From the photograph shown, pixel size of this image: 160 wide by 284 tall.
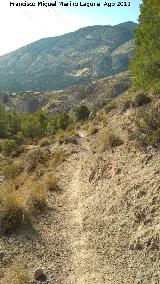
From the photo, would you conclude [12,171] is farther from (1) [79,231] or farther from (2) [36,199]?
(1) [79,231]

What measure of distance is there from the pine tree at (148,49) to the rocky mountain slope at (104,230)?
649cm

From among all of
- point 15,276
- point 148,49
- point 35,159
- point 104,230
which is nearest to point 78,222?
point 104,230

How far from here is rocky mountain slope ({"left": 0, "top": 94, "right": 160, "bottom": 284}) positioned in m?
11.2

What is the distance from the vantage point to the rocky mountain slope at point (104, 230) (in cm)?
Answer: 1122

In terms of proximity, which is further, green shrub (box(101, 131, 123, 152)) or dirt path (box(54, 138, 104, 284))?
green shrub (box(101, 131, 123, 152))

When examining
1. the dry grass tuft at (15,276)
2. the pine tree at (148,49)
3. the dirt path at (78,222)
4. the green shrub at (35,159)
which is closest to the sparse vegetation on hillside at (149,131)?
the dirt path at (78,222)

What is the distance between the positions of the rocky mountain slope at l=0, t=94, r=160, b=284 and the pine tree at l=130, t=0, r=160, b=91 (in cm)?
649

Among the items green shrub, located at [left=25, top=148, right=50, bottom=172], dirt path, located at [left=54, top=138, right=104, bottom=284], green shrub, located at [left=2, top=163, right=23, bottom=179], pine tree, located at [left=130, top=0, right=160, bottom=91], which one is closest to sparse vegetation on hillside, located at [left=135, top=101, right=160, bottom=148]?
dirt path, located at [left=54, top=138, right=104, bottom=284]

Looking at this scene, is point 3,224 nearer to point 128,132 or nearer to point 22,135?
point 128,132

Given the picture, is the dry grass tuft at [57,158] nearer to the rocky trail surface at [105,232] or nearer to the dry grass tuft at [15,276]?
the rocky trail surface at [105,232]

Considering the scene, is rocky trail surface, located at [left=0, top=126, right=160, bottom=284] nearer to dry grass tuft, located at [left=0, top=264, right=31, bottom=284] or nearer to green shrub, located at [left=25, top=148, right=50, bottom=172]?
dry grass tuft, located at [left=0, top=264, right=31, bottom=284]

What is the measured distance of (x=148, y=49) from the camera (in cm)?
2431

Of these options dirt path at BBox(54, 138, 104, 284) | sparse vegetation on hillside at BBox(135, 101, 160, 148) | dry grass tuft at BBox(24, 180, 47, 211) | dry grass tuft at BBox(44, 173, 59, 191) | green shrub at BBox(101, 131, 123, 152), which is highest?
sparse vegetation on hillside at BBox(135, 101, 160, 148)

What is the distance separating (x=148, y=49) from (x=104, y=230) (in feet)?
46.3
